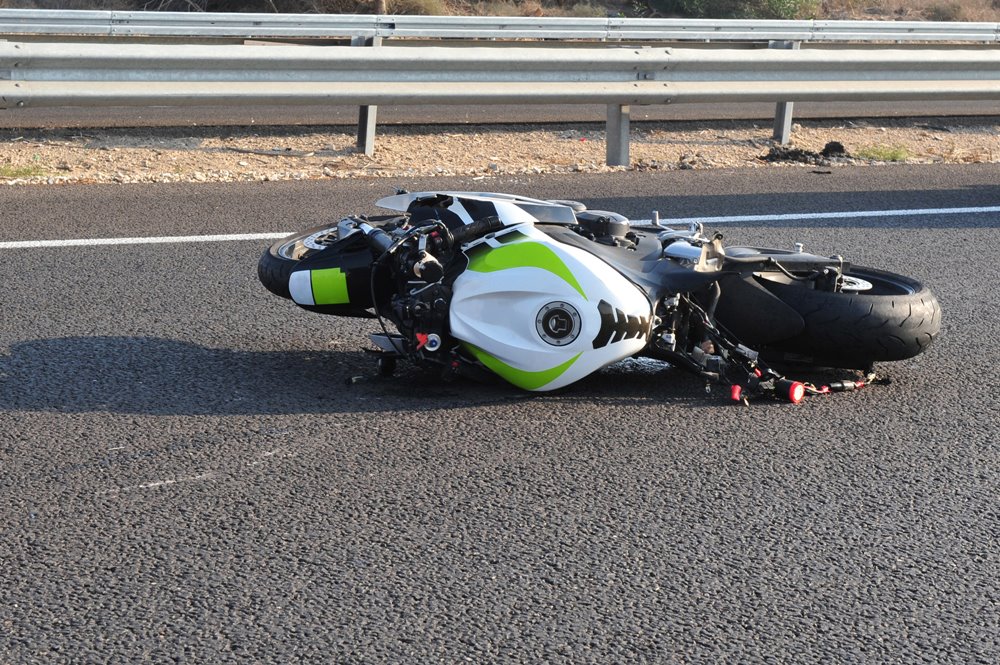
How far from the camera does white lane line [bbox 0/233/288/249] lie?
623 centimetres

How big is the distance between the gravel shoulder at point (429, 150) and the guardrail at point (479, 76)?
1.55ft

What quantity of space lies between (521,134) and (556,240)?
6573 mm

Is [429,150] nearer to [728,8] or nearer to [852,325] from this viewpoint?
[852,325]

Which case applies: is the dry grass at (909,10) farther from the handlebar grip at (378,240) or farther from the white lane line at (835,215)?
the handlebar grip at (378,240)

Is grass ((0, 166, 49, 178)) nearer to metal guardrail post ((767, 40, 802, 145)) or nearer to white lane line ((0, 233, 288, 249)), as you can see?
white lane line ((0, 233, 288, 249))

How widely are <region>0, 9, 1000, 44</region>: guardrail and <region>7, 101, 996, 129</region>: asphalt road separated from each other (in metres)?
0.72

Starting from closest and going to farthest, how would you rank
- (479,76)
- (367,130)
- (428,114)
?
(479,76), (367,130), (428,114)

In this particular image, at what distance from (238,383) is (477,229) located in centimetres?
101

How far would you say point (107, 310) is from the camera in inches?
208

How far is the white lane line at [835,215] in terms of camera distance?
7.24 meters

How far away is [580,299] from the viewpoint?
4191 millimetres

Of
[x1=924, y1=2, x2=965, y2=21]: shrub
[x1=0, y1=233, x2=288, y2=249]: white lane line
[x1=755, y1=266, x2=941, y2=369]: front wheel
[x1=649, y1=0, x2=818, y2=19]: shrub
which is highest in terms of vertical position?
[x1=924, y1=2, x2=965, y2=21]: shrub

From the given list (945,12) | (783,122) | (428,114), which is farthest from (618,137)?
(945,12)

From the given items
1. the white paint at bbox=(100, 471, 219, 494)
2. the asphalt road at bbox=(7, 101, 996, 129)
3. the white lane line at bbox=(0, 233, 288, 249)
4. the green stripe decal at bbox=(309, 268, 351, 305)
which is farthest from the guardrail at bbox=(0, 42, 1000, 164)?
the white paint at bbox=(100, 471, 219, 494)
